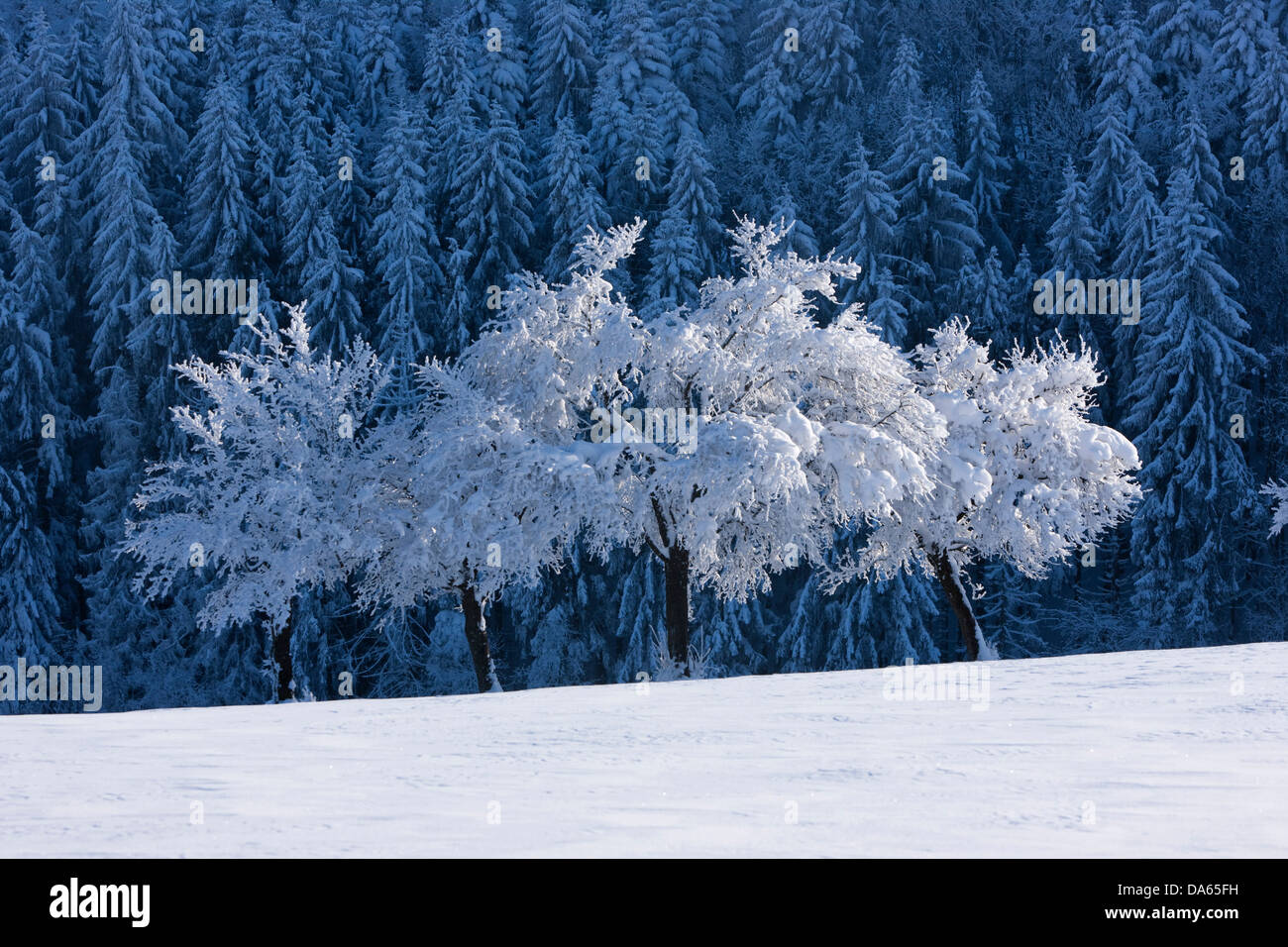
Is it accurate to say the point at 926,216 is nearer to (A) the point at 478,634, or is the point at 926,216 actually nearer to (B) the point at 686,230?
(B) the point at 686,230

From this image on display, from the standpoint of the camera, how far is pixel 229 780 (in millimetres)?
12836

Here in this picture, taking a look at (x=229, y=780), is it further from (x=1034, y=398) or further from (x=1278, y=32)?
(x=1278, y=32)

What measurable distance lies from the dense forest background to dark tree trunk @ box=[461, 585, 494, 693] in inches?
464

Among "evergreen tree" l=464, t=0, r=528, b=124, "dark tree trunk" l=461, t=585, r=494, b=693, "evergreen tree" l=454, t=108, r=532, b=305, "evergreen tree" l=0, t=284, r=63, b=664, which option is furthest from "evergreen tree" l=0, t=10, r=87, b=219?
"dark tree trunk" l=461, t=585, r=494, b=693

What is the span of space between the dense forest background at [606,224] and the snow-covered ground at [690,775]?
2525 cm

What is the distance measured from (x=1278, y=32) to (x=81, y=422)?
45.0m

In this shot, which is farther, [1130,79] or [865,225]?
[1130,79]

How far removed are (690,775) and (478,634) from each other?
21.0 m

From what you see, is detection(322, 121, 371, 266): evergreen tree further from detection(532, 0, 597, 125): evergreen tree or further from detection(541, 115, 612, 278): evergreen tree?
detection(532, 0, 597, 125): evergreen tree

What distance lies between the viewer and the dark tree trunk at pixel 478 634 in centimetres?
3303

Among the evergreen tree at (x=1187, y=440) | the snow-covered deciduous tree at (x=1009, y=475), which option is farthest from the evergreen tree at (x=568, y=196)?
the snow-covered deciduous tree at (x=1009, y=475)

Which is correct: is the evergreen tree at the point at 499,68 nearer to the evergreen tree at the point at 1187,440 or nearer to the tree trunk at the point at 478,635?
the evergreen tree at the point at 1187,440

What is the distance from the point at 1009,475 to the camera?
105ft

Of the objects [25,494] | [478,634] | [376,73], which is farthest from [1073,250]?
[25,494]
